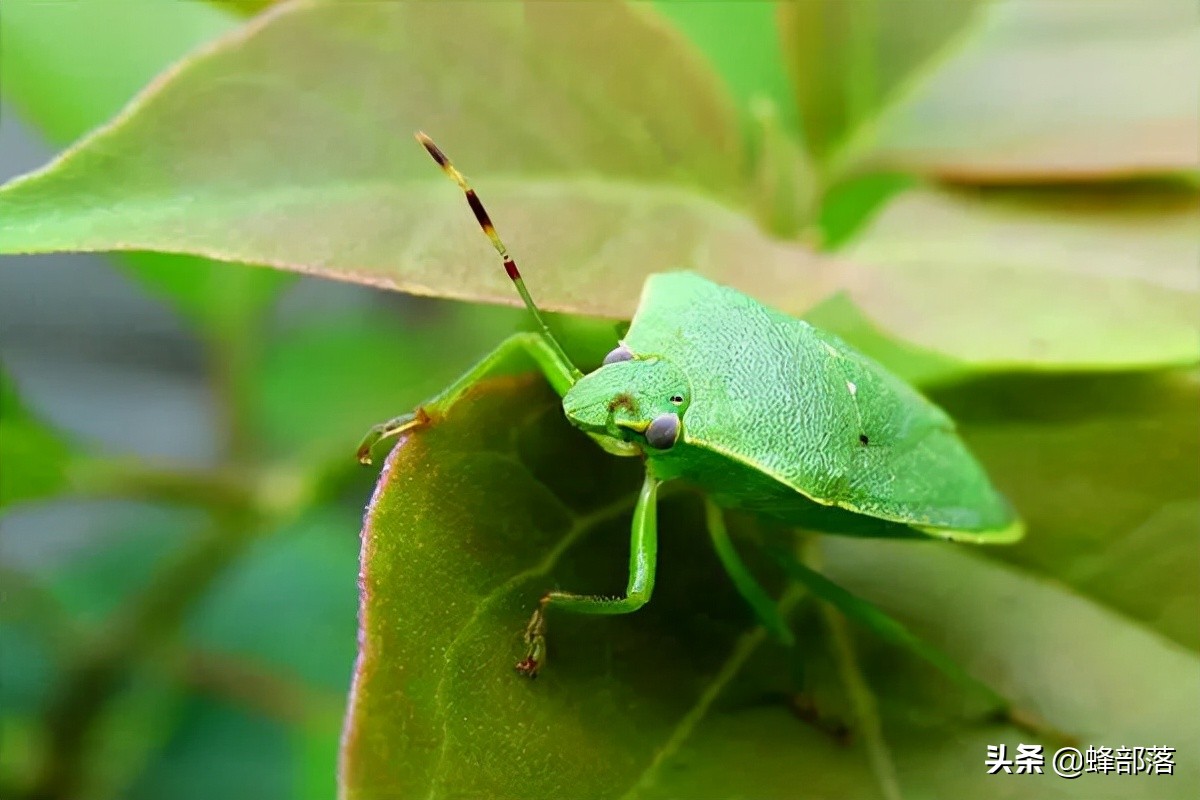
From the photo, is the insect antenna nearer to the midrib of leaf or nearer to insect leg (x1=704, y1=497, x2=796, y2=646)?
the midrib of leaf

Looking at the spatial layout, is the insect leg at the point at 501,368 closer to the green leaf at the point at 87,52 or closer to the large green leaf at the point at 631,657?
the large green leaf at the point at 631,657

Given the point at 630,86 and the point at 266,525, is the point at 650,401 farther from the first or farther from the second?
the point at 266,525

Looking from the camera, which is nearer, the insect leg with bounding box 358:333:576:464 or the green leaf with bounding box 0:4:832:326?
the green leaf with bounding box 0:4:832:326

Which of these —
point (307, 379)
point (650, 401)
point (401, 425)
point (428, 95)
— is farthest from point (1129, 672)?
point (307, 379)

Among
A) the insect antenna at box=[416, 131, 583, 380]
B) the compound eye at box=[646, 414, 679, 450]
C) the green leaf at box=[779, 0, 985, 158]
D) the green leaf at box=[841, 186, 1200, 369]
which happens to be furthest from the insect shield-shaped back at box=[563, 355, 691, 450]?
the green leaf at box=[779, 0, 985, 158]

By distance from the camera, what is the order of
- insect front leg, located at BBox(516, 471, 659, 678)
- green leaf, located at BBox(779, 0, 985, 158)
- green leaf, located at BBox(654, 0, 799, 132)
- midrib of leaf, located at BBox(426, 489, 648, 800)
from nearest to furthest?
midrib of leaf, located at BBox(426, 489, 648, 800) < insect front leg, located at BBox(516, 471, 659, 678) < green leaf, located at BBox(779, 0, 985, 158) < green leaf, located at BBox(654, 0, 799, 132)

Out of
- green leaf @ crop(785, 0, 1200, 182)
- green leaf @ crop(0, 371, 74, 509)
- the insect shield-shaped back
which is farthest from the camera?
green leaf @ crop(785, 0, 1200, 182)
